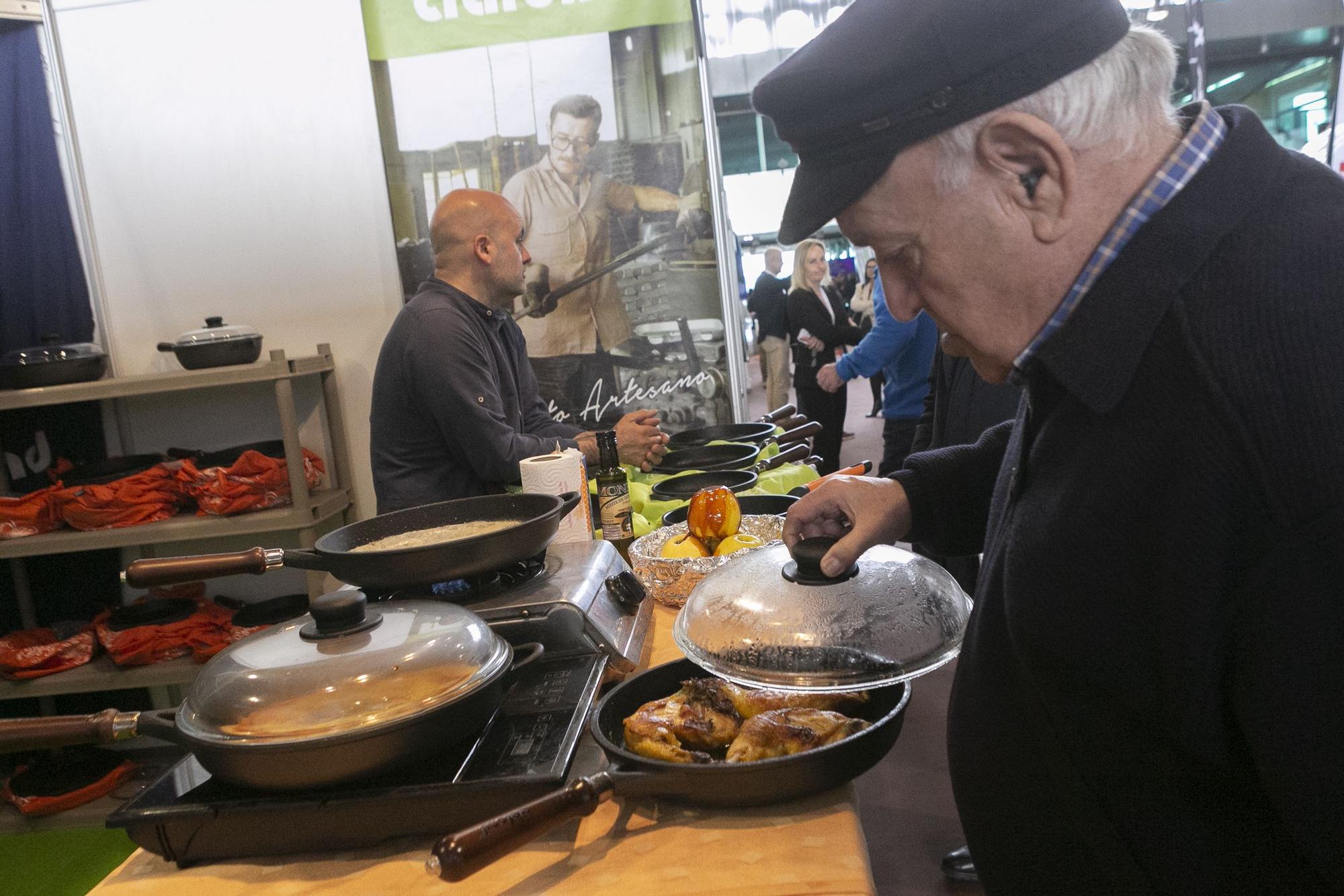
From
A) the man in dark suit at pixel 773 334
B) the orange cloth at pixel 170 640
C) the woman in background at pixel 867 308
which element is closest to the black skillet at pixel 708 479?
the orange cloth at pixel 170 640

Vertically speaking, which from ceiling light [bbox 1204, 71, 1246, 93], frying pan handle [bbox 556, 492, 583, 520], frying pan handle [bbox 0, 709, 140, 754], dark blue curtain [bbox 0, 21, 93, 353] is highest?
ceiling light [bbox 1204, 71, 1246, 93]

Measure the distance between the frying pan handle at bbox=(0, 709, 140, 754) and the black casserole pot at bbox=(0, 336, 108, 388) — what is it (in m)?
3.14

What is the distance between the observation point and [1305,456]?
67cm

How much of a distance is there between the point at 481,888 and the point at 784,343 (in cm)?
661

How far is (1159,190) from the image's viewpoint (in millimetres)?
788

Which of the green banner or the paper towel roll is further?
the green banner

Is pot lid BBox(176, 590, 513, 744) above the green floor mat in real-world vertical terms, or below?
above

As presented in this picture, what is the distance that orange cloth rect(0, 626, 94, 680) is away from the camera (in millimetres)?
3643

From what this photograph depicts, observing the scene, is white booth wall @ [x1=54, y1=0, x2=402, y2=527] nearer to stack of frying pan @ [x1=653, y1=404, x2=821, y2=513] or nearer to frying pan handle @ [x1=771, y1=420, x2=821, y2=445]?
stack of frying pan @ [x1=653, y1=404, x2=821, y2=513]

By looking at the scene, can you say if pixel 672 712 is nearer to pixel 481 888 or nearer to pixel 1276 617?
pixel 481 888

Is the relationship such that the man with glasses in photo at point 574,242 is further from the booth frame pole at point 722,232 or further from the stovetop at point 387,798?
→ the stovetop at point 387,798

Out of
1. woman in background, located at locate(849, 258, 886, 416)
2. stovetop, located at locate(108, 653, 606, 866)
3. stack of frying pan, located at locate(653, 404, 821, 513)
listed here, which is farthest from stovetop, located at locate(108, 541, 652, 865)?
woman in background, located at locate(849, 258, 886, 416)

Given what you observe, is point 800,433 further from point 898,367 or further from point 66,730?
point 66,730

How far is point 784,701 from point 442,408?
2.08 m
